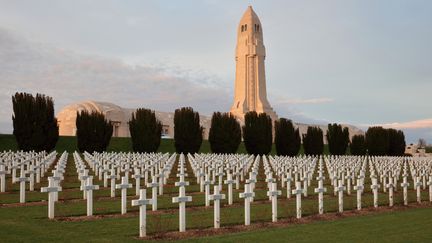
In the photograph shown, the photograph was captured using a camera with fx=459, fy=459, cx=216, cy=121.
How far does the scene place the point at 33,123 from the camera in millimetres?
30172

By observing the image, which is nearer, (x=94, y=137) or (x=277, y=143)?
(x=94, y=137)

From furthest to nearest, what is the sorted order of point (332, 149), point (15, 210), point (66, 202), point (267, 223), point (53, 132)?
1. point (332, 149)
2. point (53, 132)
3. point (66, 202)
4. point (15, 210)
5. point (267, 223)

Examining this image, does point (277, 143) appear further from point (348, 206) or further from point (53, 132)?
point (348, 206)

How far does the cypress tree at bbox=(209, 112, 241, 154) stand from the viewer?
3656 cm

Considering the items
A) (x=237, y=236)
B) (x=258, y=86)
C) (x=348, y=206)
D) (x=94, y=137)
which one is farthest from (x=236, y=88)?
(x=237, y=236)

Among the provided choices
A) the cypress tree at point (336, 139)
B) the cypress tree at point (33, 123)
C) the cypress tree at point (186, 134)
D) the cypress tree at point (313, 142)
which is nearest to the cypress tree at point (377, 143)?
the cypress tree at point (336, 139)

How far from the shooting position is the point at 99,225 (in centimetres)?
895

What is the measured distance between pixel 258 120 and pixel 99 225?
30074mm

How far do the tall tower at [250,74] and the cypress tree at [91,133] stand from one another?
33.5 metres

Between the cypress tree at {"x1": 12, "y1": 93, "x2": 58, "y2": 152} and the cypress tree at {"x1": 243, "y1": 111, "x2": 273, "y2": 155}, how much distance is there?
15.2 meters

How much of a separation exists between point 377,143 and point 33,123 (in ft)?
111

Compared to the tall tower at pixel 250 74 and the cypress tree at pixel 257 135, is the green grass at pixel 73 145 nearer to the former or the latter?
the cypress tree at pixel 257 135

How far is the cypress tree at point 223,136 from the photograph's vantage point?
3656 cm

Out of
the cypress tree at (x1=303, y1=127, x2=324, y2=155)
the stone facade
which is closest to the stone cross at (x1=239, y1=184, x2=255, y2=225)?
the cypress tree at (x1=303, y1=127, x2=324, y2=155)
